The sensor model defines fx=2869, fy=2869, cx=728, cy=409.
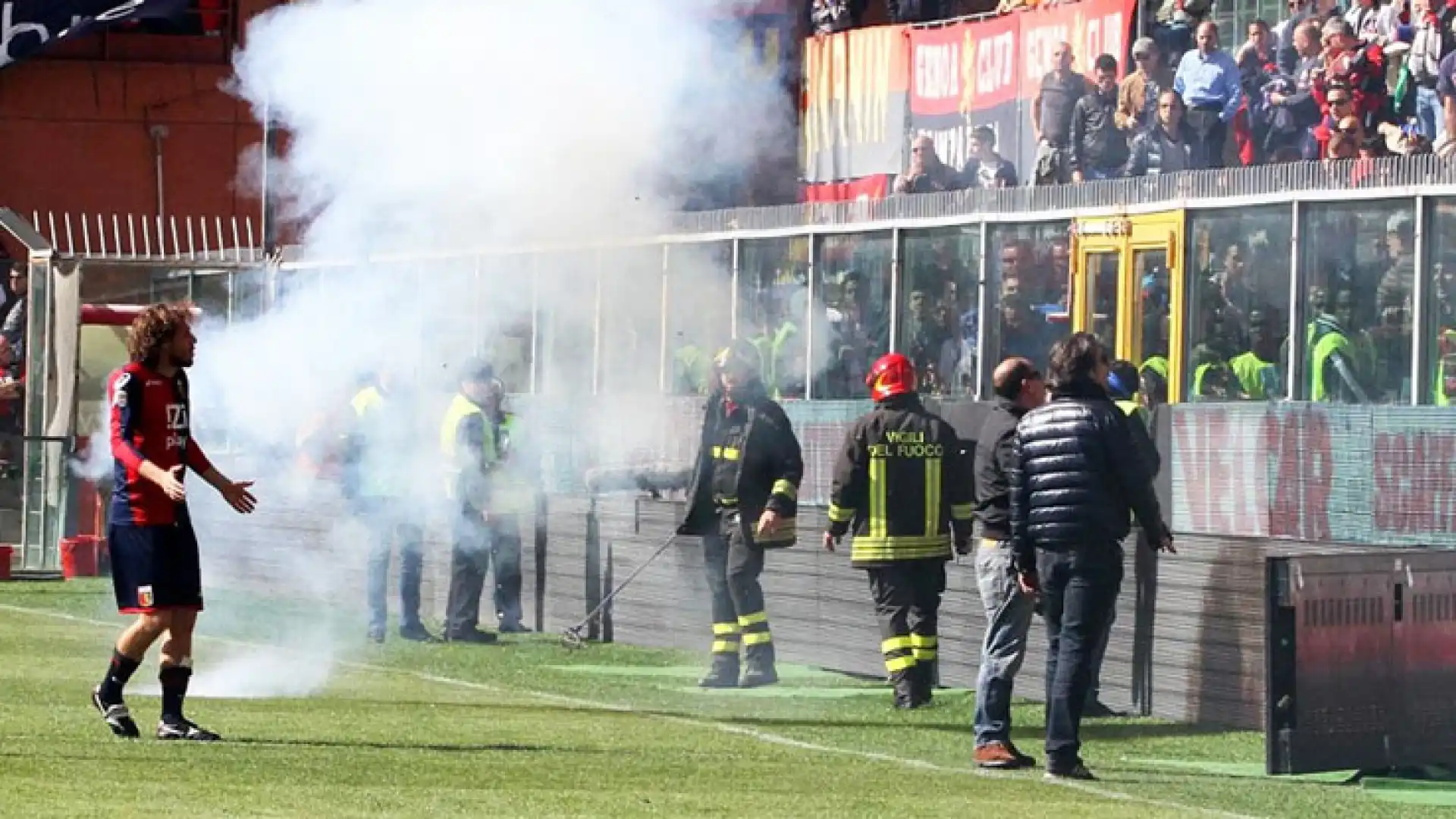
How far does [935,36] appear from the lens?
24.6 m

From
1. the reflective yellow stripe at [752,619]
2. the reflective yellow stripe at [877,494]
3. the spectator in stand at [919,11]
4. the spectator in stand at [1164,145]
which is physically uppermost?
the spectator in stand at [919,11]

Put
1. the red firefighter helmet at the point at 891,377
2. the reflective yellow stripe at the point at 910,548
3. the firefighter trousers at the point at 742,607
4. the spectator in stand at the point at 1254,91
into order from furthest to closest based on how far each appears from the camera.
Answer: the spectator in stand at the point at 1254,91, the firefighter trousers at the point at 742,607, the red firefighter helmet at the point at 891,377, the reflective yellow stripe at the point at 910,548

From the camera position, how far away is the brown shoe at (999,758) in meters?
12.3

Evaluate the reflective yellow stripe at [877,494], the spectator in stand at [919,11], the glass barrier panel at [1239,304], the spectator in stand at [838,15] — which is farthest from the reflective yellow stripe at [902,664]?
the spectator in stand at [838,15]

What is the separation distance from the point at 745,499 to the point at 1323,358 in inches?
131

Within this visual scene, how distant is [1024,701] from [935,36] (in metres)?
10.5

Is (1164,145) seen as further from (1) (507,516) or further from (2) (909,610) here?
(2) (909,610)

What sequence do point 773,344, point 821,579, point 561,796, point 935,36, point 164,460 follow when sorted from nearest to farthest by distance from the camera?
point 561,796 < point 164,460 < point 821,579 < point 773,344 < point 935,36

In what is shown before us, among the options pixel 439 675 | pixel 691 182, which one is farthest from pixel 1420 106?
pixel 691 182

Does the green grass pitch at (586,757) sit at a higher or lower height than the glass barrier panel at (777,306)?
lower

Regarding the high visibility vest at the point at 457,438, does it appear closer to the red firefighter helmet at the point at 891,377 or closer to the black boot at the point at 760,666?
the black boot at the point at 760,666

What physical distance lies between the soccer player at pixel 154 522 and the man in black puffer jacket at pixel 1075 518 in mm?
3513

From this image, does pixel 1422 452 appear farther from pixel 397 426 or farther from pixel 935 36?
pixel 935 36

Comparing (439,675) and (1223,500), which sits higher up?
(1223,500)
